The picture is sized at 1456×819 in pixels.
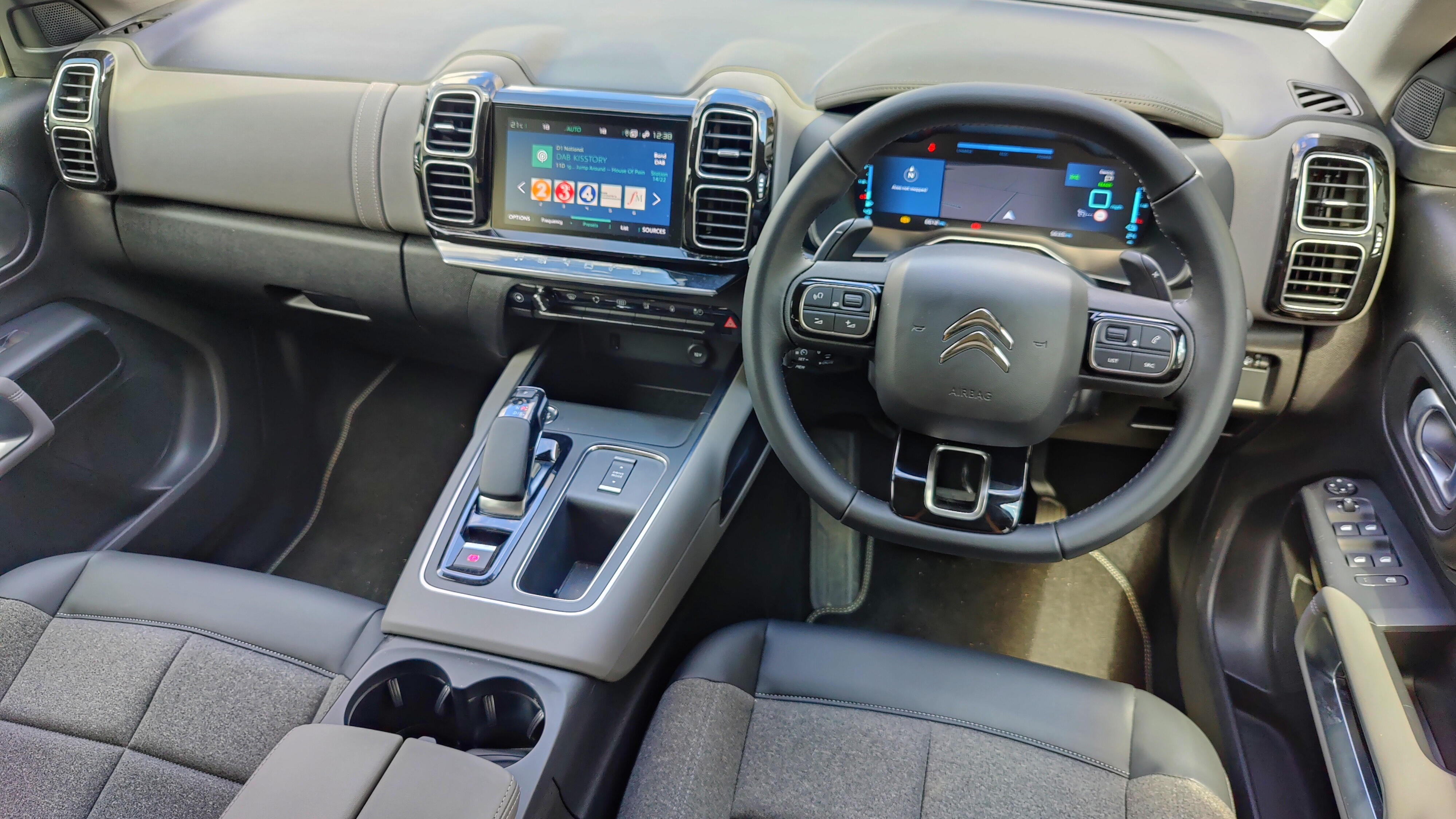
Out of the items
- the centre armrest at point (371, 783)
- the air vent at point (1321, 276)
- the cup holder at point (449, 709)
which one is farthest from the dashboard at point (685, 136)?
the centre armrest at point (371, 783)

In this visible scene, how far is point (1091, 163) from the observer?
1.29m

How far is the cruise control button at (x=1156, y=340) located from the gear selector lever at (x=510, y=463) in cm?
88

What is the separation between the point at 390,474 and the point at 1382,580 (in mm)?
2005

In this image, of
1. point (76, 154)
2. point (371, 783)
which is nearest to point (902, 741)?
point (371, 783)

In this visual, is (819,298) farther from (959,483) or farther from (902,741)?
(902,741)

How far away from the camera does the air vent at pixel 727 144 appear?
1380 mm

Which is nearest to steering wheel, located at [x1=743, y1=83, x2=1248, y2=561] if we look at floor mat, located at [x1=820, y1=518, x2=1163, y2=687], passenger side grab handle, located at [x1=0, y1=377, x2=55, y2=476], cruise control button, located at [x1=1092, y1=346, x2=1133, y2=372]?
cruise control button, located at [x1=1092, y1=346, x2=1133, y2=372]

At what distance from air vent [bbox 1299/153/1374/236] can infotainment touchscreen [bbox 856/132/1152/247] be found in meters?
0.22

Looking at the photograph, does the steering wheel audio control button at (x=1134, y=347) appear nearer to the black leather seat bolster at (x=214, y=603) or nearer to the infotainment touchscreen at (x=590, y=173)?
the infotainment touchscreen at (x=590, y=173)

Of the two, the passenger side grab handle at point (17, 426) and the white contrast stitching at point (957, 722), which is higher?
the passenger side grab handle at point (17, 426)

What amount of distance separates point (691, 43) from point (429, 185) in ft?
1.67

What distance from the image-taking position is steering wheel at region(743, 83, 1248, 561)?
40.8 inches

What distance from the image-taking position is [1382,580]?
49.9 inches

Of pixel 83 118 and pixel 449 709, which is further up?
pixel 83 118
